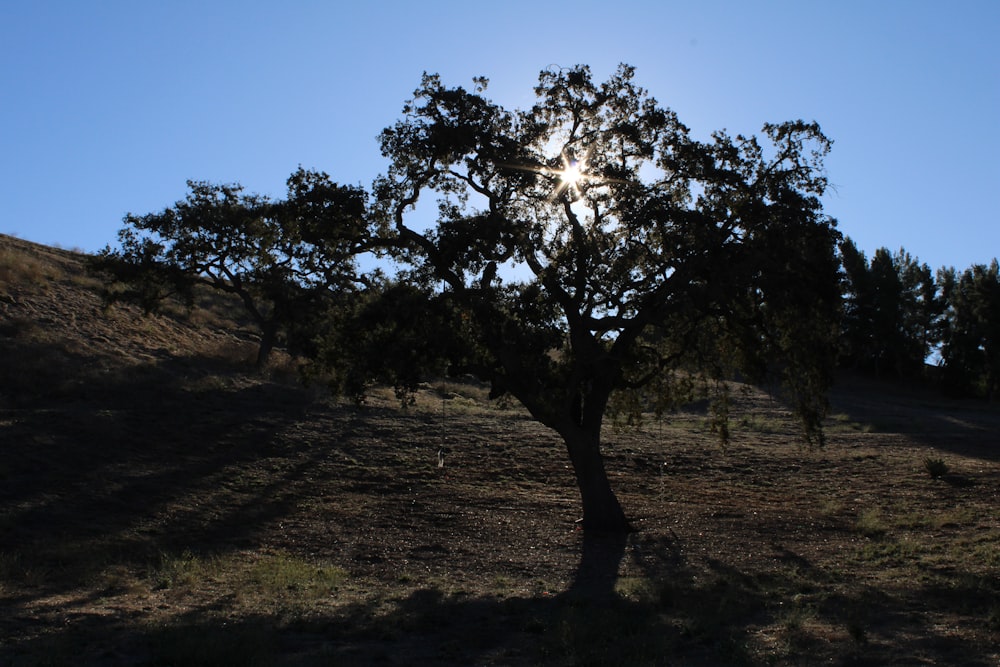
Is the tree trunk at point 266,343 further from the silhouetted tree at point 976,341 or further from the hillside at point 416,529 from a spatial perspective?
the silhouetted tree at point 976,341

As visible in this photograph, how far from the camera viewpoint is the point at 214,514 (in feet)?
64.2

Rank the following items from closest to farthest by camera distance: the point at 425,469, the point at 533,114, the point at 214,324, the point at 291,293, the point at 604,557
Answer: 1. the point at 604,557
2. the point at 533,114
3. the point at 425,469
4. the point at 291,293
5. the point at 214,324

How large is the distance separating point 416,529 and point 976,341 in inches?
2539

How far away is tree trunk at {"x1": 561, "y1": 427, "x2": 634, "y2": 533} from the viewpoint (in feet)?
64.6

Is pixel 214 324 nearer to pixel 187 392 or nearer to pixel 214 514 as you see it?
pixel 187 392

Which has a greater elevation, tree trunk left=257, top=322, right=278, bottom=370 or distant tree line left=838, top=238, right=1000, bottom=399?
distant tree line left=838, top=238, right=1000, bottom=399

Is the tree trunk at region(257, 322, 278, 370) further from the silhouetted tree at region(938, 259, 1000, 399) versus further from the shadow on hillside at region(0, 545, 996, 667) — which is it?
the silhouetted tree at region(938, 259, 1000, 399)

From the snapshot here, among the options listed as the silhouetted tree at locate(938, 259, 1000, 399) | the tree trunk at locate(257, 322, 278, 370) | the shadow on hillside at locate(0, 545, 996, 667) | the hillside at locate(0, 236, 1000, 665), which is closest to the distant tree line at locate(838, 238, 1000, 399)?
the silhouetted tree at locate(938, 259, 1000, 399)

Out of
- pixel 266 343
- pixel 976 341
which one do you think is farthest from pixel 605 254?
pixel 976 341

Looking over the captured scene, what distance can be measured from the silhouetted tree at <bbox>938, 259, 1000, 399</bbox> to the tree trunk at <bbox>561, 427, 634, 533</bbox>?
59361 mm

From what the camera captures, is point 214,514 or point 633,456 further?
point 633,456

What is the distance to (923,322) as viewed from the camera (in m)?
75.1

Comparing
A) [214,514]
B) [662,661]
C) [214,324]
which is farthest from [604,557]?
[214,324]

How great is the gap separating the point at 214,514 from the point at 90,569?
5418 mm
